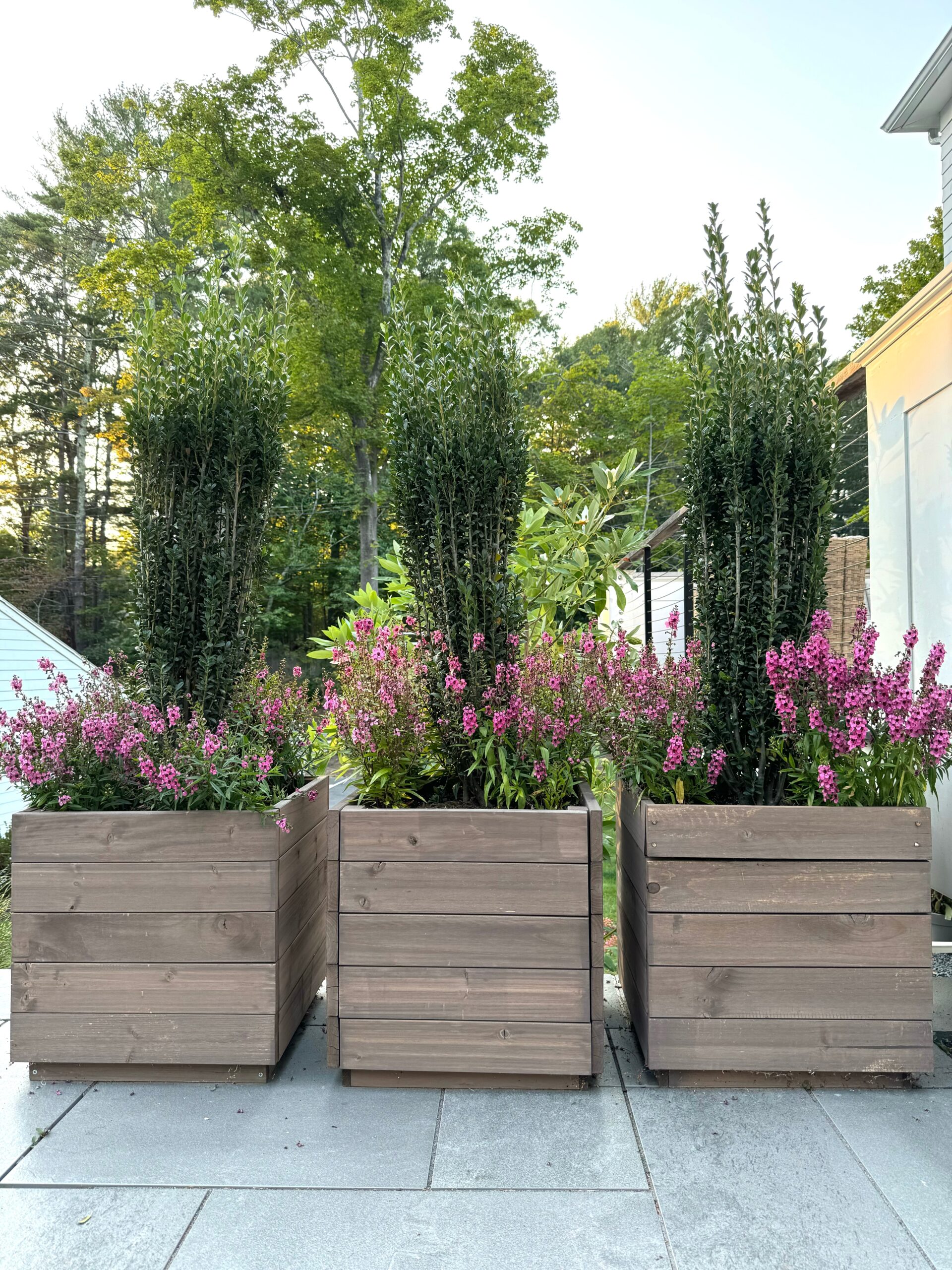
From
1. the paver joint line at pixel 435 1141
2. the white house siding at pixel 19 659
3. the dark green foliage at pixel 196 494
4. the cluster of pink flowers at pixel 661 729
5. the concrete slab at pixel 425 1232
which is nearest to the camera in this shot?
the concrete slab at pixel 425 1232

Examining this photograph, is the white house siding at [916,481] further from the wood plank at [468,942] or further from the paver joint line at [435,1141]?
the paver joint line at [435,1141]

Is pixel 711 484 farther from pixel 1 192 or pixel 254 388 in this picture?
pixel 1 192

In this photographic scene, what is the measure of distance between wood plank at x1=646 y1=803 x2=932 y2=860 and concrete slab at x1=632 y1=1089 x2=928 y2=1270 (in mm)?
597

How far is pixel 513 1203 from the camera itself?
166cm

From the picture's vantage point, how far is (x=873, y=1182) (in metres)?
1.72

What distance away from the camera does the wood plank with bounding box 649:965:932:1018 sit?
206cm

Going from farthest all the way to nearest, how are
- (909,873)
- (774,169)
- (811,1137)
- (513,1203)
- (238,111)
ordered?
(238,111), (774,169), (909,873), (811,1137), (513,1203)

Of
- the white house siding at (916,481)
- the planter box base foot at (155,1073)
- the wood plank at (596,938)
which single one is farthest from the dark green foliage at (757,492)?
the planter box base foot at (155,1073)

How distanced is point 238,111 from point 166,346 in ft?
42.4

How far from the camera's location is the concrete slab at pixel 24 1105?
189cm

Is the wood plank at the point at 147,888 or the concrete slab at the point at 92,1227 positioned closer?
the concrete slab at the point at 92,1227

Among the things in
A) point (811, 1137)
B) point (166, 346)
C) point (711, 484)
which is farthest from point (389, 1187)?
point (166, 346)

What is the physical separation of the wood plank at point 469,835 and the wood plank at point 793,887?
0.24m

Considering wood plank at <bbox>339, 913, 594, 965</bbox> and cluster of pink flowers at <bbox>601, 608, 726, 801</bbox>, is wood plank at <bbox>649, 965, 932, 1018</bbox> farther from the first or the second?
cluster of pink flowers at <bbox>601, 608, 726, 801</bbox>
